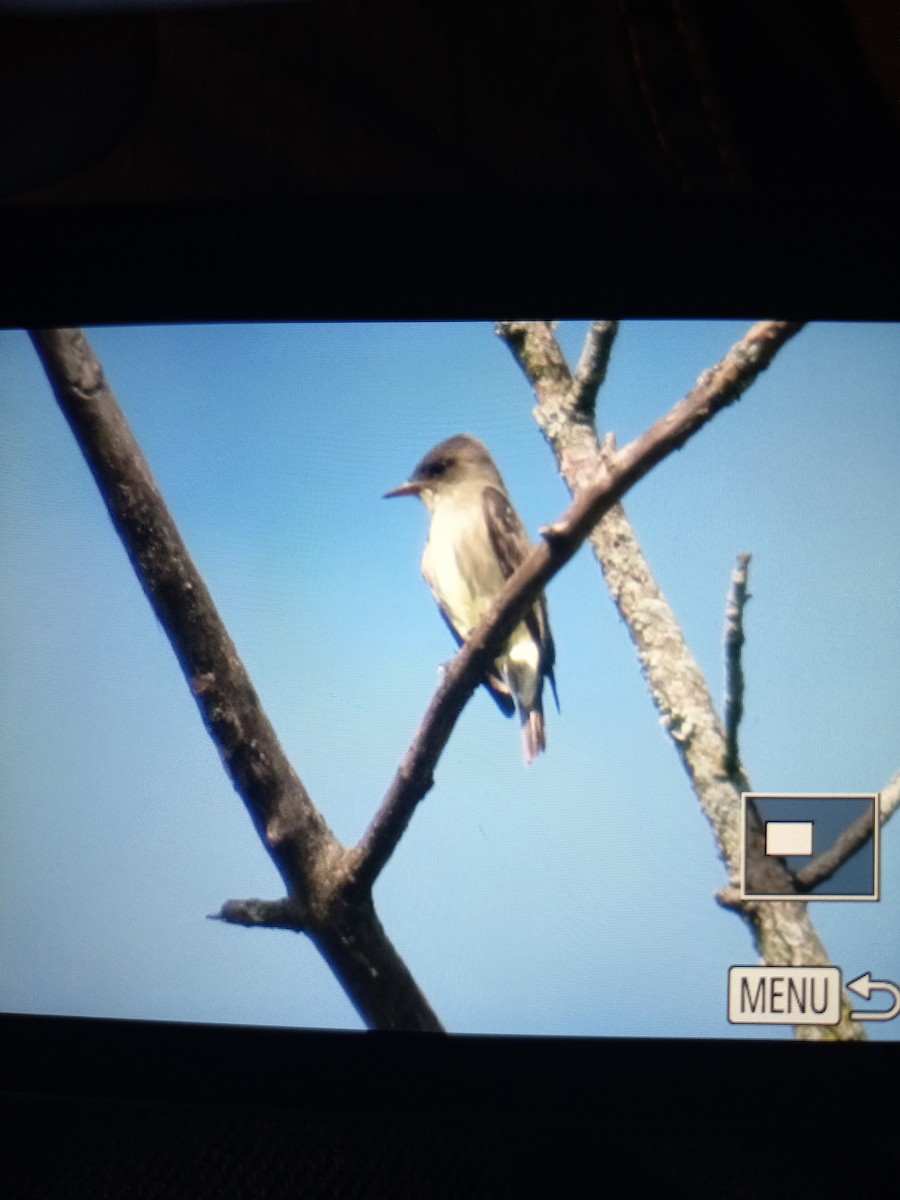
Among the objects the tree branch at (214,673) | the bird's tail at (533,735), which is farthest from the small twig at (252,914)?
the bird's tail at (533,735)

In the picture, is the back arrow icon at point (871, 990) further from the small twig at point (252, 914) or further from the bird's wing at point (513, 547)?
the small twig at point (252, 914)

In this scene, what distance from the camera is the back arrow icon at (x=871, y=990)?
63 centimetres

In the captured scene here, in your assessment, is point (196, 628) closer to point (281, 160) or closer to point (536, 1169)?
point (536, 1169)

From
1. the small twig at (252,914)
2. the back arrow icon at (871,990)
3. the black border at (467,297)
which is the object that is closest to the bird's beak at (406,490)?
the black border at (467,297)

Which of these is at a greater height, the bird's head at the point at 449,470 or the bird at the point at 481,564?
the bird's head at the point at 449,470

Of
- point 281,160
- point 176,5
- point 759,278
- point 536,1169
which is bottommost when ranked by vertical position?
point 536,1169

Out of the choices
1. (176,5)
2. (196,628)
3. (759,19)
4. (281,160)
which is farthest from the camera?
(281,160)

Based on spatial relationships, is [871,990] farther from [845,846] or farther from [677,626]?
[677,626]

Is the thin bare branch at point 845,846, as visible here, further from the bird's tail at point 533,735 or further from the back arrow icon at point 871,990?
the bird's tail at point 533,735

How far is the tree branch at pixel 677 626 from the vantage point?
63 cm

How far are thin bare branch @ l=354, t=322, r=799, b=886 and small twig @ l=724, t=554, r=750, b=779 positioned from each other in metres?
0.09

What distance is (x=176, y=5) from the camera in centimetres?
55

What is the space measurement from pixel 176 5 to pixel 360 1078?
60 centimetres

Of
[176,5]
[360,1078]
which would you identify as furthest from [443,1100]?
[176,5]
